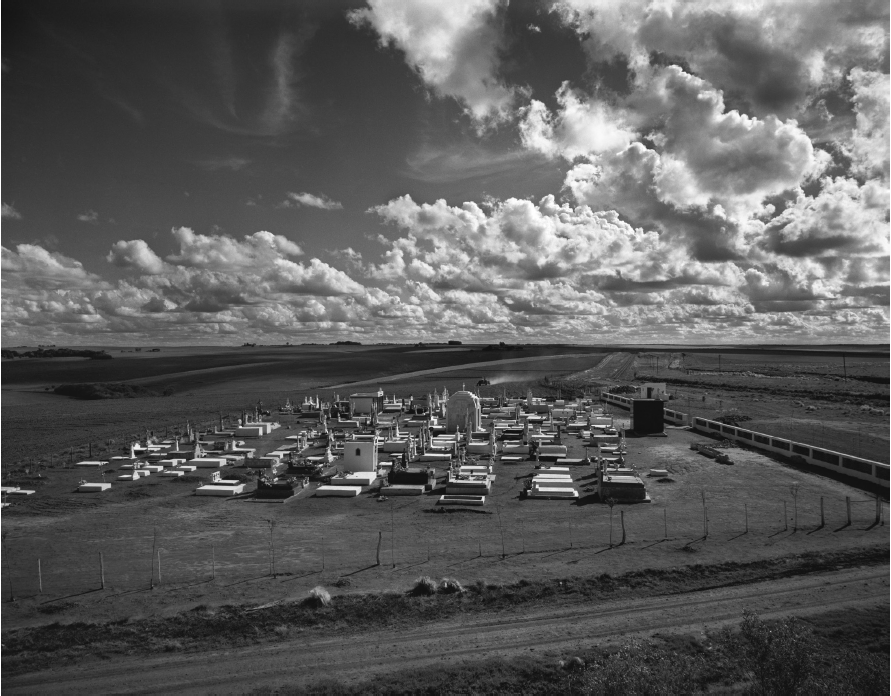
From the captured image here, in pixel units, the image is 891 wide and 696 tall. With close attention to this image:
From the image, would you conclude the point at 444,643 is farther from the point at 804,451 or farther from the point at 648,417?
the point at 648,417

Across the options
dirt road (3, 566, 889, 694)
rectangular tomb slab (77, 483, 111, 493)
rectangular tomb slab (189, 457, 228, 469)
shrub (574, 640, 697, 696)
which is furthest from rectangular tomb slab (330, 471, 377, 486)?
shrub (574, 640, 697, 696)

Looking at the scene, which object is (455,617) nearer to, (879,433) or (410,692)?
(410,692)

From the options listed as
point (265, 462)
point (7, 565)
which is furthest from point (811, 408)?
point (7, 565)

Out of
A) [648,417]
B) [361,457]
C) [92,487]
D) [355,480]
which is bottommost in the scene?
[355,480]

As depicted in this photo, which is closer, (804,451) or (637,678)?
(637,678)

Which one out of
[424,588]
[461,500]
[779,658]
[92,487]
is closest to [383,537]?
[461,500]

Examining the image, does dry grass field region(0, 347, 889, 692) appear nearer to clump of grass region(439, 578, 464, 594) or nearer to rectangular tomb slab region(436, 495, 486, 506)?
rectangular tomb slab region(436, 495, 486, 506)

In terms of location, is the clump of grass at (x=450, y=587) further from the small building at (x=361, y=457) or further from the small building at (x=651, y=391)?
the small building at (x=651, y=391)

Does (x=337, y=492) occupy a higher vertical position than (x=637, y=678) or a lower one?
lower
